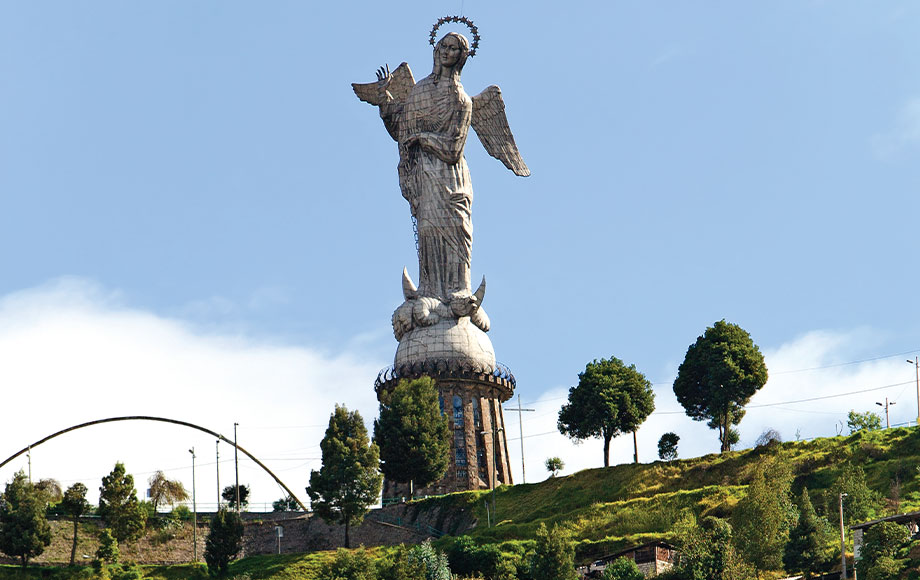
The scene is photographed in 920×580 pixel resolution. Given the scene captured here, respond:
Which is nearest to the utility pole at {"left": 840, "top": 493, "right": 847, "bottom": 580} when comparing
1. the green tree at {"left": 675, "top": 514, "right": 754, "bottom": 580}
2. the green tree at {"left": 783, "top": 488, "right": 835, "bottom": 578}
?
the green tree at {"left": 783, "top": 488, "right": 835, "bottom": 578}

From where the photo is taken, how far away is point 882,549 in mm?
82750

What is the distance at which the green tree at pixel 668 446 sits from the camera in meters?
110

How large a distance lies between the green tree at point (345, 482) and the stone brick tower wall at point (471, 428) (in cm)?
1902

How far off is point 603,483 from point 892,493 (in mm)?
18463

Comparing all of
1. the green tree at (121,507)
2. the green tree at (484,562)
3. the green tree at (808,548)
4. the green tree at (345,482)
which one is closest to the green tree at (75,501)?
the green tree at (121,507)

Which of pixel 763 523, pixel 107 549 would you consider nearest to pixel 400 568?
pixel 763 523

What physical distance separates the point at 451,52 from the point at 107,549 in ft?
149

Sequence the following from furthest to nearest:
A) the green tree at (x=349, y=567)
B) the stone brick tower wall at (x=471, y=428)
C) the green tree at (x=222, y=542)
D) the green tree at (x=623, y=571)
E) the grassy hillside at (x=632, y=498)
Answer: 1. the stone brick tower wall at (x=471, y=428)
2. the grassy hillside at (x=632, y=498)
3. the green tree at (x=222, y=542)
4. the green tree at (x=349, y=567)
5. the green tree at (x=623, y=571)

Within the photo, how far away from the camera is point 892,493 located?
313 feet

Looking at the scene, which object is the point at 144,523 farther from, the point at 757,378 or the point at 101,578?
the point at 757,378


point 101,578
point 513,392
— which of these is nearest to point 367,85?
point 513,392

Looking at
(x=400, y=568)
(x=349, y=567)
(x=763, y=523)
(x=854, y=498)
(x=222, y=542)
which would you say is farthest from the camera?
(x=222, y=542)

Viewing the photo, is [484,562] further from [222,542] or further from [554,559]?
[222,542]

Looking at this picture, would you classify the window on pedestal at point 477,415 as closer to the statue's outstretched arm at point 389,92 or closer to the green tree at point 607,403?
the green tree at point 607,403
